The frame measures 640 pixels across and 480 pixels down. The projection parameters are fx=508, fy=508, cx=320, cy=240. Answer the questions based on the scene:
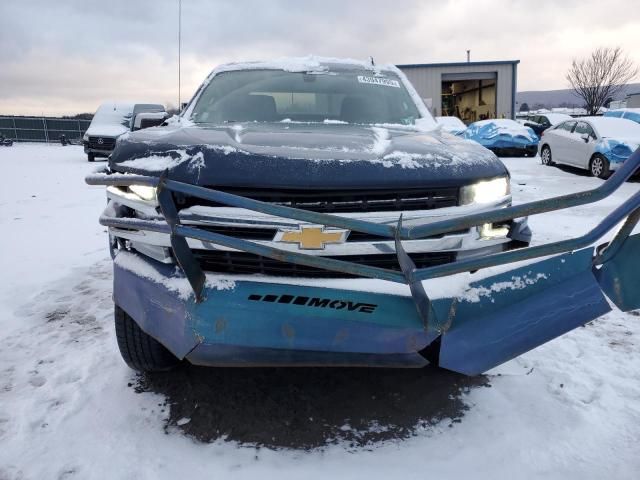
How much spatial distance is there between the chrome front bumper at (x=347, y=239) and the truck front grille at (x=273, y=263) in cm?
4

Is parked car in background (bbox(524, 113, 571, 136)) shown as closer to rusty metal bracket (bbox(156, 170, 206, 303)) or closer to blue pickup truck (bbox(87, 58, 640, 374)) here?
blue pickup truck (bbox(87, 58, 640, 374))

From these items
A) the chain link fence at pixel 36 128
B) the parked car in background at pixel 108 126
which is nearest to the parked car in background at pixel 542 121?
the parked car in background at pixel 108 126

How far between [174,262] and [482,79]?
108ft

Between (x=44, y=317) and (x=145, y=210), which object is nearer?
(x=145, y=210)

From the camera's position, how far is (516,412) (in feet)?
7.67

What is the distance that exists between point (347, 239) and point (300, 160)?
361 mm

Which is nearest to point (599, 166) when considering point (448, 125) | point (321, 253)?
point (448, 125)

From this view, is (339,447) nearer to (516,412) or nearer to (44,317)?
(516,412)

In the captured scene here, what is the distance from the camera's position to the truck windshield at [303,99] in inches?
129

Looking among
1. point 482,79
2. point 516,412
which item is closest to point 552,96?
point 482,79

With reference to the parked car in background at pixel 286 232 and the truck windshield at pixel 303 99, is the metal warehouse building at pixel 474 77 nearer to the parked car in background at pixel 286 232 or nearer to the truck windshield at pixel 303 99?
the truck windshield at pixel 303 99

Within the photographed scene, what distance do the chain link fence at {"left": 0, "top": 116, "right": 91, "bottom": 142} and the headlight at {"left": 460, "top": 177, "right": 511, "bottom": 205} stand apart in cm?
3731

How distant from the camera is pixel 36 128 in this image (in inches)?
1337

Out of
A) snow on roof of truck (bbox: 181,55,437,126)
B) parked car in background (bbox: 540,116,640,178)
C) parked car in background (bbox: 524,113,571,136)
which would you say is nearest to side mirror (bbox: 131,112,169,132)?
snow on roof of truck (bbox: 181,55,437,126)
